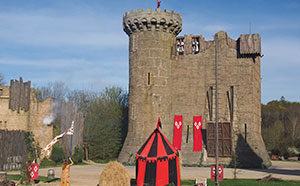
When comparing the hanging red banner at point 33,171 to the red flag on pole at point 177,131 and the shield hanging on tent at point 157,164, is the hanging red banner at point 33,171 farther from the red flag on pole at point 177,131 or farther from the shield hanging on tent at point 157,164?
the red flag on pole at point 177,131

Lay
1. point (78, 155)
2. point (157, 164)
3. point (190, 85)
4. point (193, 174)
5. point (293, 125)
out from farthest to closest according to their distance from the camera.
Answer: point (293, 125) < point (78, 155) < point (190, 85) < point (193, 174) < point (157, 164)

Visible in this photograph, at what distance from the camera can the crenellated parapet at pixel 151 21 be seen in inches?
1217

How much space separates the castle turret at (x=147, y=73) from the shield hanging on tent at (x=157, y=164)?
541 inches

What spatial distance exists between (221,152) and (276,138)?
1623cm

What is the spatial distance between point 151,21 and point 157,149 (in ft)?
55.1

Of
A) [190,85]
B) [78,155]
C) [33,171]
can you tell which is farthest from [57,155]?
[33,171]

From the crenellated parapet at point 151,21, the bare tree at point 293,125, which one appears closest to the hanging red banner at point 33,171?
the crenellated parapet at point 151,21

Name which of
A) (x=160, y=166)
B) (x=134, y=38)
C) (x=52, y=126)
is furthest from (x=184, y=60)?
(x=160, y=166)

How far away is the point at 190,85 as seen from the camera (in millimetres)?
31281

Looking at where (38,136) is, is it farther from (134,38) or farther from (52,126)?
(134,38)

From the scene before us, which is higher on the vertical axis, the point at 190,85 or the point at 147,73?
the point at 147,73

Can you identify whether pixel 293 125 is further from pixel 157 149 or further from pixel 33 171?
pixel 33 171

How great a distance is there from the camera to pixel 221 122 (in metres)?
29.9

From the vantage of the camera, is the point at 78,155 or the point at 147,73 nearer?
the point at 147,73
